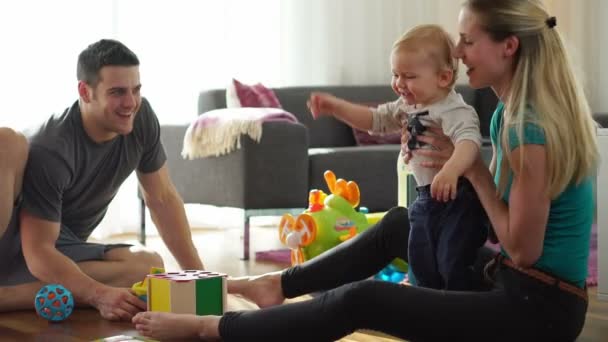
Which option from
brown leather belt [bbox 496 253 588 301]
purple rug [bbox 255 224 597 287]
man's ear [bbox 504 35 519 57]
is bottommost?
purple rug [bbox 255 224 597 287]

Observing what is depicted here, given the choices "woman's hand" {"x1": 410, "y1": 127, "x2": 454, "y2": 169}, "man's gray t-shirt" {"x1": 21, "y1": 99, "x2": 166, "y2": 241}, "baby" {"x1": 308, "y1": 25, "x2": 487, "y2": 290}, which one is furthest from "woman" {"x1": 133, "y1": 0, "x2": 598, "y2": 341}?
"man's gray t-shirt" {"x1": 21, "y1": 99, "x2": 166, "y2": 241}

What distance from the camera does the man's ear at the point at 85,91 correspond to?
2.67 metres

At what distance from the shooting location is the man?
2533 millimetres

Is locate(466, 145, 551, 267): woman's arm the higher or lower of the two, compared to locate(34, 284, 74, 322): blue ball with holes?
higher

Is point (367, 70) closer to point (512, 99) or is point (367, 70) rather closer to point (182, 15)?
point (182, 15)

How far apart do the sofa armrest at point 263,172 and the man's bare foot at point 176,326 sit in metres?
1.96

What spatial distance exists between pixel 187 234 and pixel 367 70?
3.12 m

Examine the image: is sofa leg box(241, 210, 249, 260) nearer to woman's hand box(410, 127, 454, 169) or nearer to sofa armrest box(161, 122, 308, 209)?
sofa armrest box(161, 122, 308, 209)

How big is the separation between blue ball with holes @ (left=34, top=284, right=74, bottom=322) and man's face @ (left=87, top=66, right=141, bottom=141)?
43 centimetres

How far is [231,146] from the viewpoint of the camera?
13.6 feet

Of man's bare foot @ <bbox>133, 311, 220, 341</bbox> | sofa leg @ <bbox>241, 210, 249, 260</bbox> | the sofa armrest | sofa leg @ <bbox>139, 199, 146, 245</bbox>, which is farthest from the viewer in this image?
sofa leg @ <bbox>139, 199, 146, 245</bbox>

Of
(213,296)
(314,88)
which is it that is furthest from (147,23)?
(213,296)

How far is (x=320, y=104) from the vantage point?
227 cm

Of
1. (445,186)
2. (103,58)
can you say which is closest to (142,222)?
(103,58)
